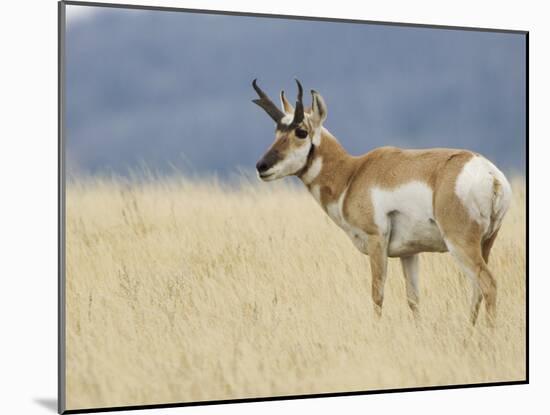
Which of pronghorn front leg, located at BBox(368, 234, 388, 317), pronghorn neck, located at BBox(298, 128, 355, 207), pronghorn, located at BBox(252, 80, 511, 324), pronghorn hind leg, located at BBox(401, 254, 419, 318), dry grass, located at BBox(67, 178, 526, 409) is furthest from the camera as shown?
pronghorn hind leg, located at BBox(401, 254, 419, 318)

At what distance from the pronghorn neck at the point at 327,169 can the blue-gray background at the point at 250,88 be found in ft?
0.27

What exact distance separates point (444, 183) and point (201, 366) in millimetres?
2167

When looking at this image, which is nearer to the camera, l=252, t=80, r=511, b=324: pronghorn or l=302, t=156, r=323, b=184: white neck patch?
l=252, t=80, r=511, b=324: pronghorn

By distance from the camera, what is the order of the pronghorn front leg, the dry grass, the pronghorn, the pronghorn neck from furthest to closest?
the pronghorn neck
the pronghorn front leg
the pronghorn
the dry grass

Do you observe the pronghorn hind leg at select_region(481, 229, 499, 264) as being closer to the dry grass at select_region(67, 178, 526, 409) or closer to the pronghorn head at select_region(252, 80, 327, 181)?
the dry grass at select_region(67, 178, 526, 409)

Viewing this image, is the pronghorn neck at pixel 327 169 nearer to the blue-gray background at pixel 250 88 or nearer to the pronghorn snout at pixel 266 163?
Answer: the blue-gray background at pixel 250 88

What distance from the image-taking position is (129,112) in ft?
25.3

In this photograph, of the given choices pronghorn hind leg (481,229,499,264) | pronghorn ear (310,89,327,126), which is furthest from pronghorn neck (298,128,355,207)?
pronghorn hind leg (481,229,499,264)

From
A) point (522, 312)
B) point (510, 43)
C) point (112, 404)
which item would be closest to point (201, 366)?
point (112, 404)

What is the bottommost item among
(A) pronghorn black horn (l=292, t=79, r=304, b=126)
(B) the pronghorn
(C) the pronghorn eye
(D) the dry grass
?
(D) the dry grass

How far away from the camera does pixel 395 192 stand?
816 cm

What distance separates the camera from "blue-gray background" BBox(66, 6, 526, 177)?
24.9 feet

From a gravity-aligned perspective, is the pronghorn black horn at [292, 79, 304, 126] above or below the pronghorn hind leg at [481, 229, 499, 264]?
above

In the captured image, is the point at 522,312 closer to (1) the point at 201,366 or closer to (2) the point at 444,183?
(2) the point at 444,183
